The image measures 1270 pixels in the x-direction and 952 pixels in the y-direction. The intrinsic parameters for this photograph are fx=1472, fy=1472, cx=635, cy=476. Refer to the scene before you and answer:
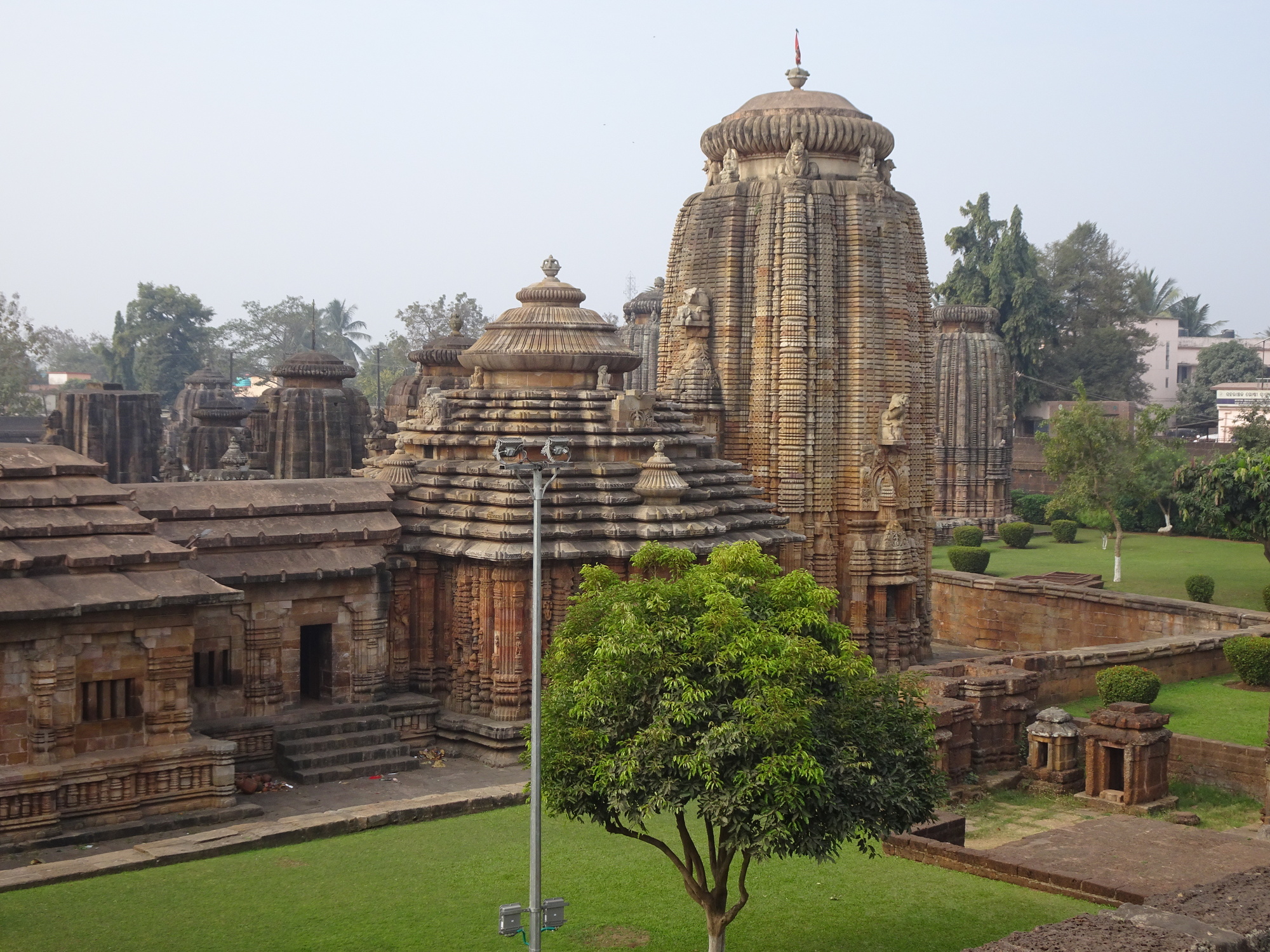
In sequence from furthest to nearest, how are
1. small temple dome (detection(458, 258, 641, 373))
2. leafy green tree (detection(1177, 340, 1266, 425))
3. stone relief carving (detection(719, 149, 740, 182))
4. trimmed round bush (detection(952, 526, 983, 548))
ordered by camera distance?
leafy green tree (detection(1177, 340, 1266, 425)) → trimmed round bush (detection(952, 526, 983, 548)) → stone relief carving (detection(719, 149, 740, 182)) → small temple dome (detection(458, 258, 641, 373))

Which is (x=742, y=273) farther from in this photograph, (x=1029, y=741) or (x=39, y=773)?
(x=39, y=773)

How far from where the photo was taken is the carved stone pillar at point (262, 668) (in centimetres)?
2052

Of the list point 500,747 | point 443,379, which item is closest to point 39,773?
point 500,747

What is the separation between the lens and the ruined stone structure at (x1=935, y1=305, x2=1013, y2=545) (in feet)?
168

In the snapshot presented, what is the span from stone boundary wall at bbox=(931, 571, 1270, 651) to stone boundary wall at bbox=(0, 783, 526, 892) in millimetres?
16313

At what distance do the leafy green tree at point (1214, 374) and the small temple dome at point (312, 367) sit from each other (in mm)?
55854

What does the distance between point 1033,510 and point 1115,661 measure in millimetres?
27102

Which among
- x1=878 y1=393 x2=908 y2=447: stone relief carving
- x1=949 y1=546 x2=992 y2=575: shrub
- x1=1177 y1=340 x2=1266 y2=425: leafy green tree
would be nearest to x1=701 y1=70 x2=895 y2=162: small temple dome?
x1=878 y1=393 x2=908 y2=447: stone relief carving

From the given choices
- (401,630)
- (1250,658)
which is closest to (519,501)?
(401,630)

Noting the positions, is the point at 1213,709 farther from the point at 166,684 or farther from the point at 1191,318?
the point at 1191,318

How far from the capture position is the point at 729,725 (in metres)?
11.3

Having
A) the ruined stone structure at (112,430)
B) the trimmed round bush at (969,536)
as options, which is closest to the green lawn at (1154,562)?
the trimmed round bush at (969,536)

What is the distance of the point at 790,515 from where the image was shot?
27.7 m

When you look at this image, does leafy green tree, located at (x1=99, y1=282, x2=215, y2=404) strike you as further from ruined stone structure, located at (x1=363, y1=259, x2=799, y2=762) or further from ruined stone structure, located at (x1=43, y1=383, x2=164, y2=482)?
ruined stone structure, located at (x1=363, y1=259, x2=799, y2=762)
